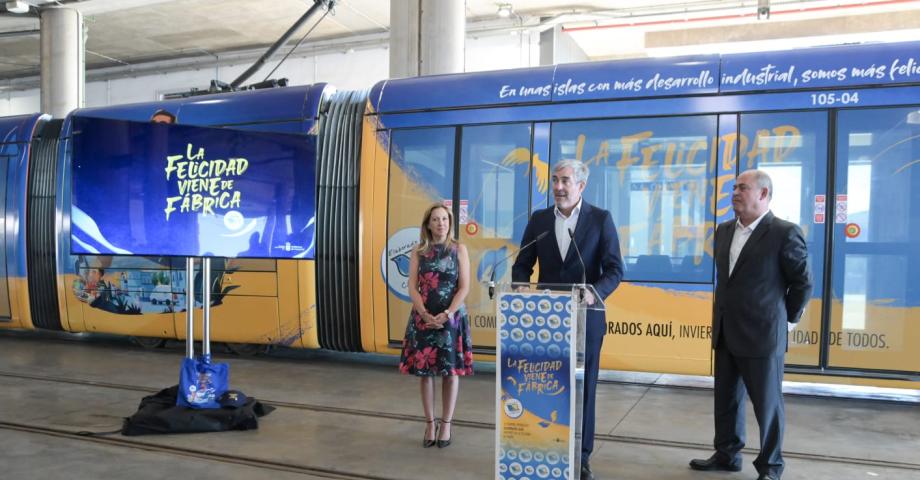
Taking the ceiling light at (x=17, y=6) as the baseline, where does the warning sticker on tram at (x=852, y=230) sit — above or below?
below

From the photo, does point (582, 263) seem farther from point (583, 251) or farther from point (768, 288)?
point (768, 288)

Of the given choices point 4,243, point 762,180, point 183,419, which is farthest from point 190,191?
point 4,243

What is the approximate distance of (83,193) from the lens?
18.2 ft


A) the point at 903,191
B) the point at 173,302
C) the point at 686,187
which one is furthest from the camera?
the point at 173,302

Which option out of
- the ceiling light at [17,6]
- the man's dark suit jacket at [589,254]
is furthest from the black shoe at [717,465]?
the ceiling light at [17,6]

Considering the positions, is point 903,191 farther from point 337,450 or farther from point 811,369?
point 337,450

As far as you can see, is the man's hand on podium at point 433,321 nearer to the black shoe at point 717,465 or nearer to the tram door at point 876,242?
the black shoe at point 717,465

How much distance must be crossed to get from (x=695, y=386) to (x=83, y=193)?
566 centimetres

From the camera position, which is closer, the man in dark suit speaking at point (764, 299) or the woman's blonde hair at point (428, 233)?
the man in dark suit speaking at point (764, 299)

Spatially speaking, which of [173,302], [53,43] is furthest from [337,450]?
[53,43]

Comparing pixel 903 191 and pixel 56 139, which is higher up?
pixel 56 139

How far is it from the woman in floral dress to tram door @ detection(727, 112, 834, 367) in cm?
297

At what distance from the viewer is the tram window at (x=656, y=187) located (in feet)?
21.6

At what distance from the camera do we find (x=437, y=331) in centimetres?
502
